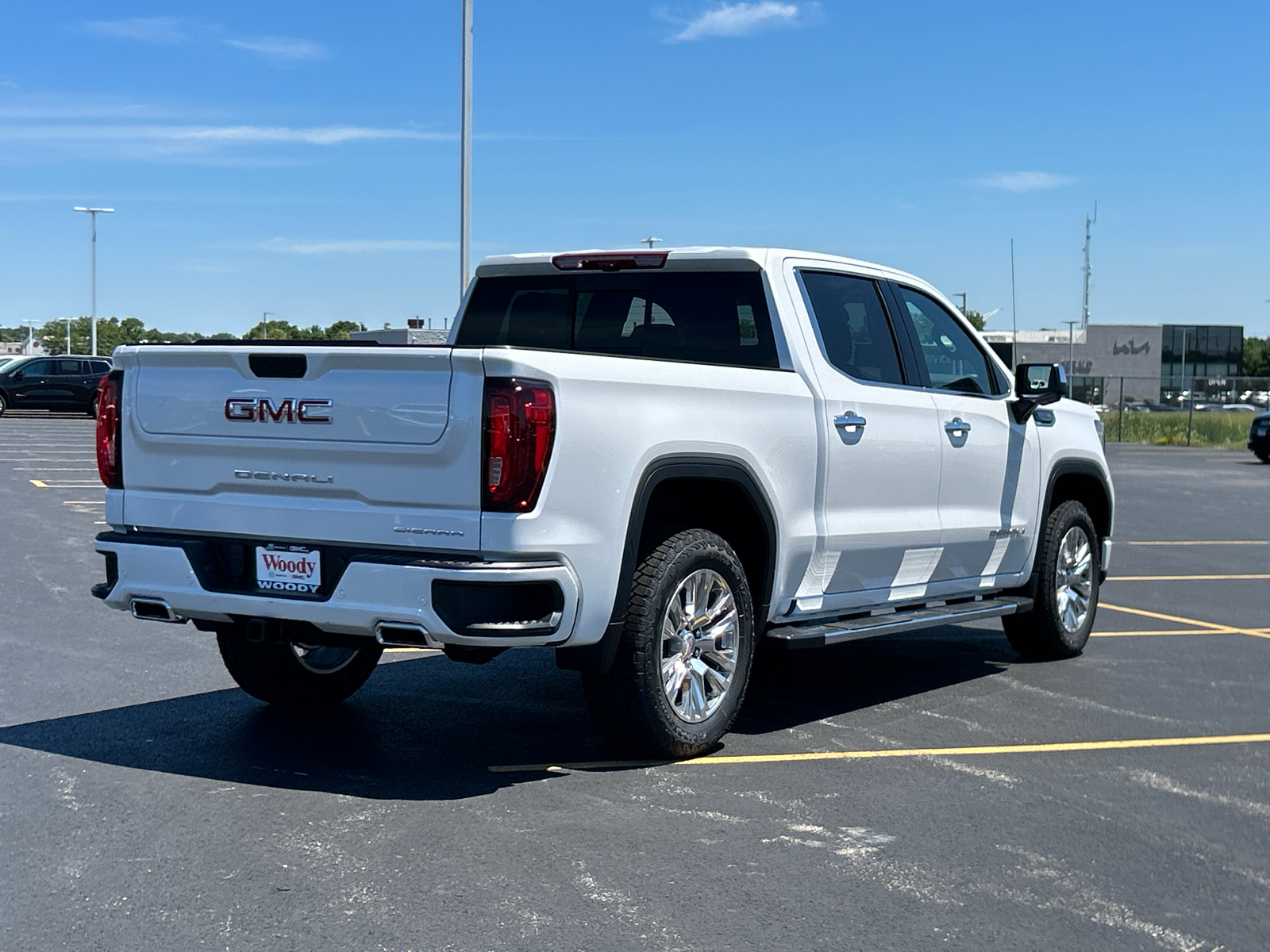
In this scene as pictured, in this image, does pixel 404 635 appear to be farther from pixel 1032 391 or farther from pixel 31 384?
pixel 31 384

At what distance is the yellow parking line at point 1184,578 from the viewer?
42.4 ft

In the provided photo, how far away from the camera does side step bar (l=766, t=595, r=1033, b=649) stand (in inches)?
266

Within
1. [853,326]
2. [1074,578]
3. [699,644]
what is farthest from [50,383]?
[699,644]

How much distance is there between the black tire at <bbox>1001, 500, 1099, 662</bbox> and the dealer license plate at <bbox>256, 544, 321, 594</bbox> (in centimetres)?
456

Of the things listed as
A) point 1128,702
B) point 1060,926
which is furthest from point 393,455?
point 1128,702

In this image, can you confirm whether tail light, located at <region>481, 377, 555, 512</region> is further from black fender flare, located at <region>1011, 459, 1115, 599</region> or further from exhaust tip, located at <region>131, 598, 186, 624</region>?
black fender flare, located at <region>1011, 459, 1115, 599</region>

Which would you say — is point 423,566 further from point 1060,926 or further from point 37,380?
point 37,380

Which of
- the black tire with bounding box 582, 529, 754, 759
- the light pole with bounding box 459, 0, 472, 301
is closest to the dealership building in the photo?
the light pole with bounding box 459, 0, 472, 301

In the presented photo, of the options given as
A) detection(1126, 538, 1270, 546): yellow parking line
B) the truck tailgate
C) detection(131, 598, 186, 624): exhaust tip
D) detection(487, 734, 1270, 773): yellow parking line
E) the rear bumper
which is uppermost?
the truck tailgate

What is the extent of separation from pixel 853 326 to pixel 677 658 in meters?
2.14

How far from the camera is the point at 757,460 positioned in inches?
254

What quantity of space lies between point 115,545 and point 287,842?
5.64 feet

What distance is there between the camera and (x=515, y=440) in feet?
17.7

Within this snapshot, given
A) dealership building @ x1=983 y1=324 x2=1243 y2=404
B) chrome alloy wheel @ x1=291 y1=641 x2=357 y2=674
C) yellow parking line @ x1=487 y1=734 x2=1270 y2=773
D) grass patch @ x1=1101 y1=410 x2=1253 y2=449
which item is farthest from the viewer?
dealership building @ x1=983 y1=324 x2=1243 y2=404
